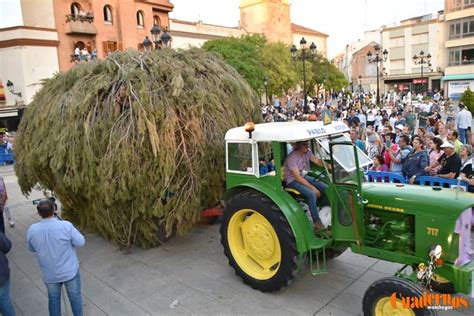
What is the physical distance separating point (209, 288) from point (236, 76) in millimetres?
4049

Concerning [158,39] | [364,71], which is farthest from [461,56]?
[158,39]

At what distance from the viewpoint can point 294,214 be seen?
4617 millimetres

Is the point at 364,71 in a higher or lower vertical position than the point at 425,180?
higher

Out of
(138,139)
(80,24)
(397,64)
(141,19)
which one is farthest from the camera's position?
(397,64)

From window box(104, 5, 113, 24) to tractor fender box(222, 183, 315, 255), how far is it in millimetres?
33359

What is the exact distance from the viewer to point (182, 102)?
610 centimetres

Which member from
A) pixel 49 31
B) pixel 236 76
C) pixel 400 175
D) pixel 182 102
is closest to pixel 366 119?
pixel 400 175

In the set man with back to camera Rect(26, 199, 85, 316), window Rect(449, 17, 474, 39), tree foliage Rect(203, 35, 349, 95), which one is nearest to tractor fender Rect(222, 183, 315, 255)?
man with back to camera Rect(26, 199, 85, 316)

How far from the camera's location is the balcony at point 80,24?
30.0 metres

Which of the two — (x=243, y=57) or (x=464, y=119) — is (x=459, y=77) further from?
(x=464, y=119)

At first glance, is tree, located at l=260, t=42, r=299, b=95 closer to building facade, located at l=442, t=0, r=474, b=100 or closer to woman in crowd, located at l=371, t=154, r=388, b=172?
building facade, located at l=442, t=0, r=474, b=100

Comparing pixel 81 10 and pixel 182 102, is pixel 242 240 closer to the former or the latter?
pixel 182 102

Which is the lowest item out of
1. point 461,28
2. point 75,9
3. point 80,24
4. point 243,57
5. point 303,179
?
point 303,179

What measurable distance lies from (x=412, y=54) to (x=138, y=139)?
59547 mm
